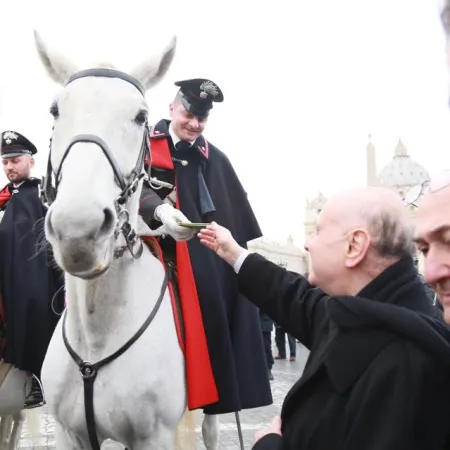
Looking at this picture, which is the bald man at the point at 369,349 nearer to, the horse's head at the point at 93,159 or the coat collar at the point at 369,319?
the coat collar at the point at 369,319

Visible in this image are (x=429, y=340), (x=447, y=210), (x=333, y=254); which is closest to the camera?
(x=447, y=210)

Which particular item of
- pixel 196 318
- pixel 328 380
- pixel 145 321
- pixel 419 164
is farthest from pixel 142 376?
pixel 419 164

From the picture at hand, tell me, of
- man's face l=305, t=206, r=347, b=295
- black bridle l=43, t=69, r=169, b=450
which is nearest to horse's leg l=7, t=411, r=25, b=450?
black bridle l=43, t=69, r=169, b=450

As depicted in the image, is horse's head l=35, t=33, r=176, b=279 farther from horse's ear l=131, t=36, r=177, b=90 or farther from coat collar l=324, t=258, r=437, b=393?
coat collar l=324, t=258, r=437, b=393

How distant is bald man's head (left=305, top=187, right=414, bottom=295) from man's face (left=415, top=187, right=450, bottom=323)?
0.58 meters

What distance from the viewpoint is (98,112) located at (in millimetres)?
2809

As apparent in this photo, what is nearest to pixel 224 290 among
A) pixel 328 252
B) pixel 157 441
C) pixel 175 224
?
pixel 175 224

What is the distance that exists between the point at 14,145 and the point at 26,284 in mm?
1192

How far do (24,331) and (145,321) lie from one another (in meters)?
1.47

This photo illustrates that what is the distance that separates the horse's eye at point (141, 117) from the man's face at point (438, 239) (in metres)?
1.74

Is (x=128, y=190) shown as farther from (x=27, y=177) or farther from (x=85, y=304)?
(x=27, y=177)

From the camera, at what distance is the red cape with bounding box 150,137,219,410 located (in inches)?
132

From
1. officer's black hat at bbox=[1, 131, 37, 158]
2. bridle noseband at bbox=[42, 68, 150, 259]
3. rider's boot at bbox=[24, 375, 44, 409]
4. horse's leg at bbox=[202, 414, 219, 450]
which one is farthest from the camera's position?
officer's black hat at bbox=[1, 131, 37, 158]

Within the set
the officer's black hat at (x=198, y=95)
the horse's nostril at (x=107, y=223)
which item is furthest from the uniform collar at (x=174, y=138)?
the horse's nostril at (x=107, y=223)
